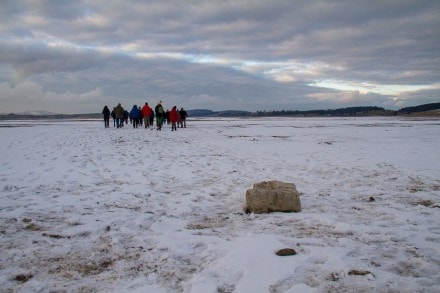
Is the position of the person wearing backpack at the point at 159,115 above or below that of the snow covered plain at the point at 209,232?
above

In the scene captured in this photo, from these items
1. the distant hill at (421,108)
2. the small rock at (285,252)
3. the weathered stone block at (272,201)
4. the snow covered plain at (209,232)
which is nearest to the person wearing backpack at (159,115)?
the snow covered plain at (209,232)

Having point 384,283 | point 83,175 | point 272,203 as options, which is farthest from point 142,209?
point 384,283

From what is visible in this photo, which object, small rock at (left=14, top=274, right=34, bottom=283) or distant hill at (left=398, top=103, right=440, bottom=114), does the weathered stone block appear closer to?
small rock at (left=14, top=274, right=34, bottom=283)

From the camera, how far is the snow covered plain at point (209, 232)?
333 centimetres

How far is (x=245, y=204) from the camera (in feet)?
19.7

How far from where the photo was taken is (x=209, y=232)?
465 cm

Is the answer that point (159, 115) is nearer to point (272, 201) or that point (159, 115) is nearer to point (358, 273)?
point (272, 201)

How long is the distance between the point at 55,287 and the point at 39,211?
2.60 m

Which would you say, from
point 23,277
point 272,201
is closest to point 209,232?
point 272,201

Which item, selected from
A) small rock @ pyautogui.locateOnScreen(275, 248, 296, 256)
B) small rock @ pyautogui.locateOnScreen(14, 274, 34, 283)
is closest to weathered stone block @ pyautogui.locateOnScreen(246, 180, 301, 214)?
small rock @ pyautogui.locateOnScreen(275, 248, 296, 256)

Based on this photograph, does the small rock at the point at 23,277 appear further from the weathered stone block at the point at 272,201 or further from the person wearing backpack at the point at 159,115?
the person wearing backpack at the point at 159,115

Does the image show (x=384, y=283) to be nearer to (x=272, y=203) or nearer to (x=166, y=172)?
(x=272, y=203)

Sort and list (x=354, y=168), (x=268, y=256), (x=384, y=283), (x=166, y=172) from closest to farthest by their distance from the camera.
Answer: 1. (x=384, y=283)
2. (x=268, y=256)
3. (x=166, y=172)
4. (x=354, y=168)

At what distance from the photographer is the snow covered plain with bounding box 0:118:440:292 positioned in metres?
3.33
